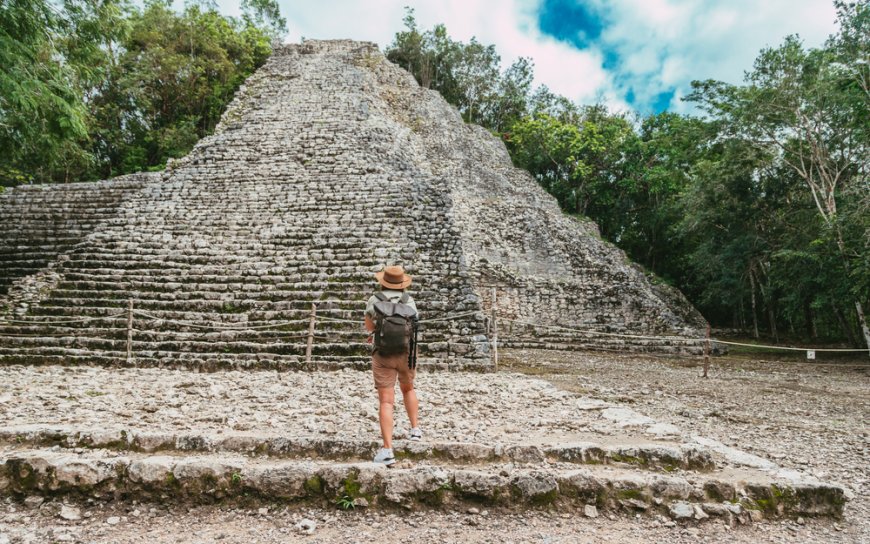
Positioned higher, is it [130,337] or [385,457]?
[130,337]

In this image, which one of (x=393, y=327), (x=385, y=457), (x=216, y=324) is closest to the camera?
(x=385, y=457)

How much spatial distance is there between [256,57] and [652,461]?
22.1m

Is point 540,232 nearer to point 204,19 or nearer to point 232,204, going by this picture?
point 232,204

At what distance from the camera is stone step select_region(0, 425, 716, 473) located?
9.41 feet

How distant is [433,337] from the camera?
7.03 metres

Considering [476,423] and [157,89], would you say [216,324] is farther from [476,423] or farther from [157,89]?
[157,89]

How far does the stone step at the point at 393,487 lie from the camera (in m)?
2.50

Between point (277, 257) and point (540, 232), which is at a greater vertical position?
point (540, 232)

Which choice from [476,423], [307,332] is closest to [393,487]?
[476,423]

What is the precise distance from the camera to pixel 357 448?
9.47ft

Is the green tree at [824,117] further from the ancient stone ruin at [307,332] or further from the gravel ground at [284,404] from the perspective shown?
the gravel ground at [284,404]

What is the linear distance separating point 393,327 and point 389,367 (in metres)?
0.28

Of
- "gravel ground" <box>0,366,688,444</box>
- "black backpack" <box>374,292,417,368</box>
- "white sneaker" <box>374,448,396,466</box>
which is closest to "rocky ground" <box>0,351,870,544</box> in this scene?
"gravel ground" <box>0,366,688,444</box>

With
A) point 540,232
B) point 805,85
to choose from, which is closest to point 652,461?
point 805,85
